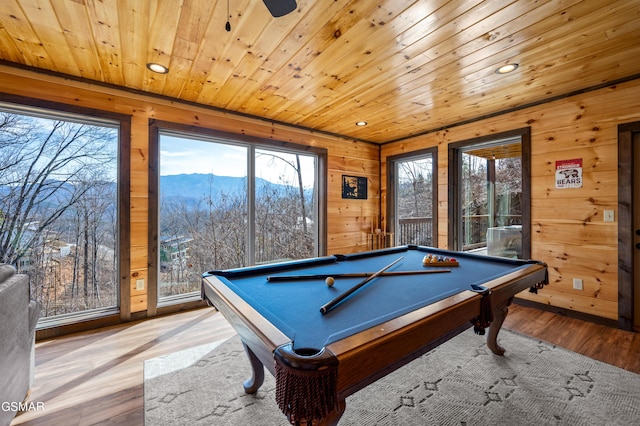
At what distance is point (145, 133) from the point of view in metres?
2.97

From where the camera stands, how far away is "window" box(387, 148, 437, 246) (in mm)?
4401

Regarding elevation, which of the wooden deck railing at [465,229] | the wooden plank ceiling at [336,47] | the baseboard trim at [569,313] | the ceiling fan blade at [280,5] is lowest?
the baseboard trim at [569,313]

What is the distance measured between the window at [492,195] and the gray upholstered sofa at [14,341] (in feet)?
14.3

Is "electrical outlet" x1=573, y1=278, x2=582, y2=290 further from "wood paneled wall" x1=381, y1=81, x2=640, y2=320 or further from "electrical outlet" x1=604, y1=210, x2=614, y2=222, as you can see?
"electrical outlet" x1=604, y1=210, x2=614, y2=222

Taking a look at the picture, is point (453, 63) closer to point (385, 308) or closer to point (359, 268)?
point (359, 268)

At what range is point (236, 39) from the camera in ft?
6.57

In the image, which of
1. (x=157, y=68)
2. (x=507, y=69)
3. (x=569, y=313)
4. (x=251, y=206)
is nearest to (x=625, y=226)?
(x=569, y=313)

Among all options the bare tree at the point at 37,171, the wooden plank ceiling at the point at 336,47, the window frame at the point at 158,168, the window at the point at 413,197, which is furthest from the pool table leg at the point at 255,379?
the window at the point at 413,197

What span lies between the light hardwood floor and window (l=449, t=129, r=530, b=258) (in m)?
0.93

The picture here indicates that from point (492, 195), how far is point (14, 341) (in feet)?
15.4

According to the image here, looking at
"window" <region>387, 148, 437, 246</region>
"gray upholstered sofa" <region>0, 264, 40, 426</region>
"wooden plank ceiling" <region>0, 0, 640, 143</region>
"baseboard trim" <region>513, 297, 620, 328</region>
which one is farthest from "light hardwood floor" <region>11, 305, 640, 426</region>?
"wooden plank ceiling" <region>0, 0, 640, 143</region>

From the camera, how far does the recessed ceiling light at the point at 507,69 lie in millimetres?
2393

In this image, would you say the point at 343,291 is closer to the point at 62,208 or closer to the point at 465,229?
the point at 62,208

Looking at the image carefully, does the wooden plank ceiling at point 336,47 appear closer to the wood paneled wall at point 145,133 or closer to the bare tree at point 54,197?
the wood paneled wall at point 145,133
